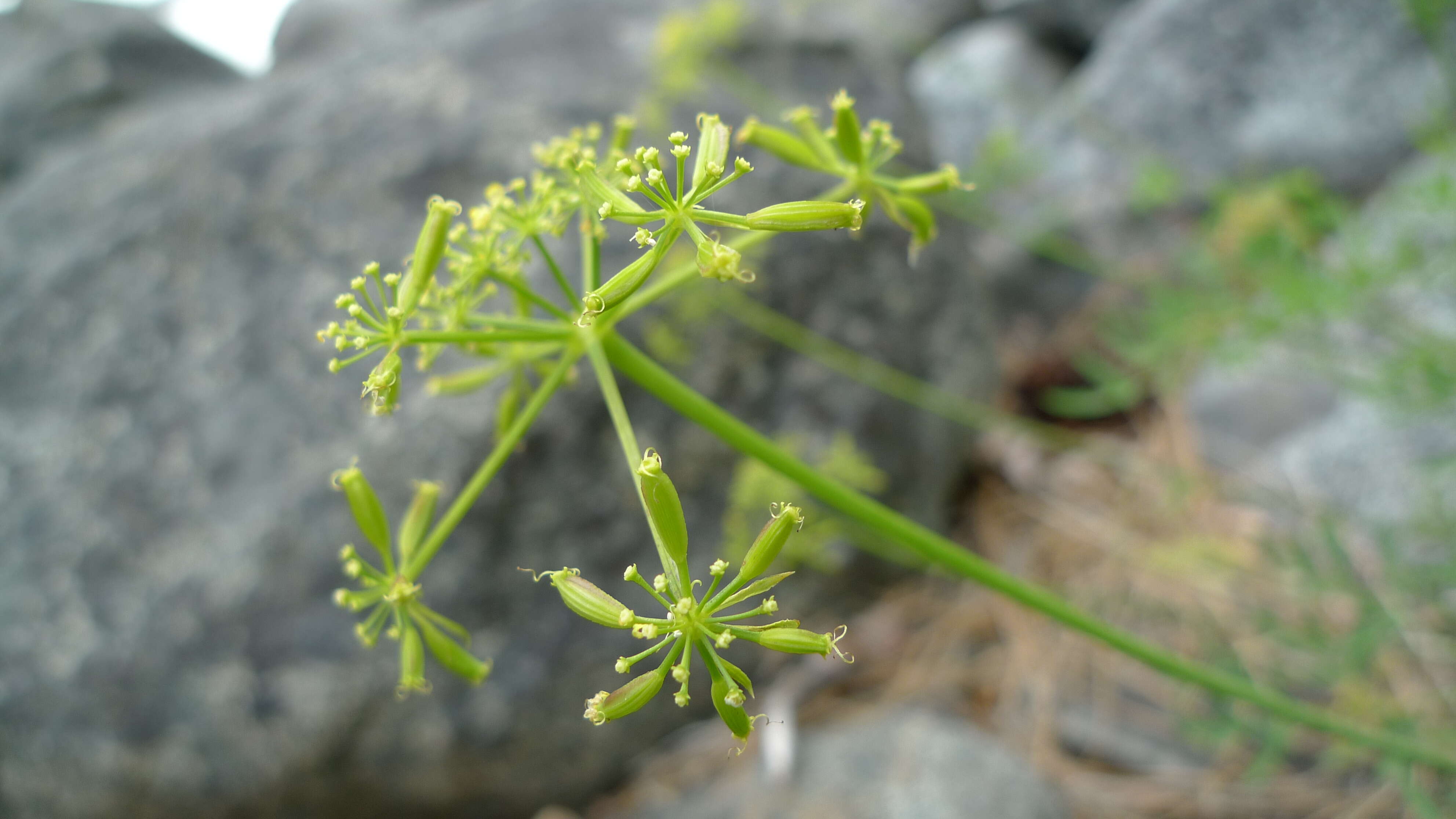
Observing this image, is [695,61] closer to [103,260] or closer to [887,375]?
[887,375]

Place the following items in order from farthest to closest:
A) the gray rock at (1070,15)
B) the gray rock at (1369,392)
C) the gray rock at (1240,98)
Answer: the gray rock at (1070,15)
the gray rock at (1240,98)
the gray rock at (1369,392)

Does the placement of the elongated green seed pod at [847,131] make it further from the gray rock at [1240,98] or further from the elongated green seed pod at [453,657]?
the gray rock at [1240,98]

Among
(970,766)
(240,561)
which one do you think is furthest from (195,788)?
(970,766)

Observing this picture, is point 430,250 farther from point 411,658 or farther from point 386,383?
point 411,658

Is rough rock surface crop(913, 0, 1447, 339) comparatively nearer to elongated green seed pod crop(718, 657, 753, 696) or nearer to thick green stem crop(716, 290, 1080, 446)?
thick green stem crop(716, 290, 1080, 446)

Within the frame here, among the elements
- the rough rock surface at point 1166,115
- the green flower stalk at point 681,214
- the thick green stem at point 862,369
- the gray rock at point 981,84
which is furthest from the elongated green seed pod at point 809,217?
the gray rock at point 981,84

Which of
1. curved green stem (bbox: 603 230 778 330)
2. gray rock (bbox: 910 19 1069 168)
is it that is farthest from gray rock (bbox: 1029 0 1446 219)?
curved green stem (bbox: 603 230 778 330)

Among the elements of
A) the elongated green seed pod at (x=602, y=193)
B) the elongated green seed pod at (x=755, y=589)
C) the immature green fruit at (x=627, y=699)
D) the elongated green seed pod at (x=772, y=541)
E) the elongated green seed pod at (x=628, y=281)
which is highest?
the elongated green seed pod at (x=602, y=193)
